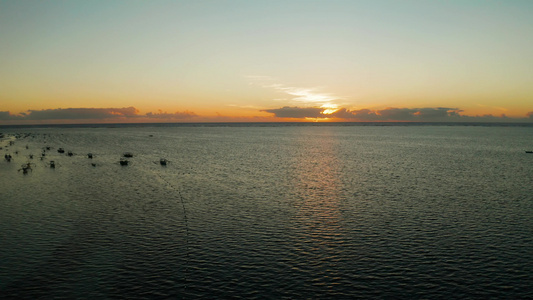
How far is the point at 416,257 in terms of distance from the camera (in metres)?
28.8

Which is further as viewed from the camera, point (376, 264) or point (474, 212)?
point (474, 212)

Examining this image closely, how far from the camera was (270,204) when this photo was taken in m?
46.9

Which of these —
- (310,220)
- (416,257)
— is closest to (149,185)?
(310,220)

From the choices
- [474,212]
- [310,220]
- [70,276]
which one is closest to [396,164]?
[474,212]

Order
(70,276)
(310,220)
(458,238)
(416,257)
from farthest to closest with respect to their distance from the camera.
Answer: (310,220), (458,238), (416,257), (70,276)

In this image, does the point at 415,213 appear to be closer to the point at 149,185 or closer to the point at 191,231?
the point at 191,231

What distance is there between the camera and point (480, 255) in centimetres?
2928

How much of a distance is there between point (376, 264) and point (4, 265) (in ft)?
91.1

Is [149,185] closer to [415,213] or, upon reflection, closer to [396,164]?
[415,213]

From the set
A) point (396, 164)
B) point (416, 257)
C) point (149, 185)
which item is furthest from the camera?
point (396, 164)

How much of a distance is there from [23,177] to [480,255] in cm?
7165

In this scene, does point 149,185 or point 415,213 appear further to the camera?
point 149,185

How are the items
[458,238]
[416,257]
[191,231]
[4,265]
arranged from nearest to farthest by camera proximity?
[4,265], [416,257], [458,238], [191,231]

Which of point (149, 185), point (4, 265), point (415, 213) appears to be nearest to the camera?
point (4, 265)
